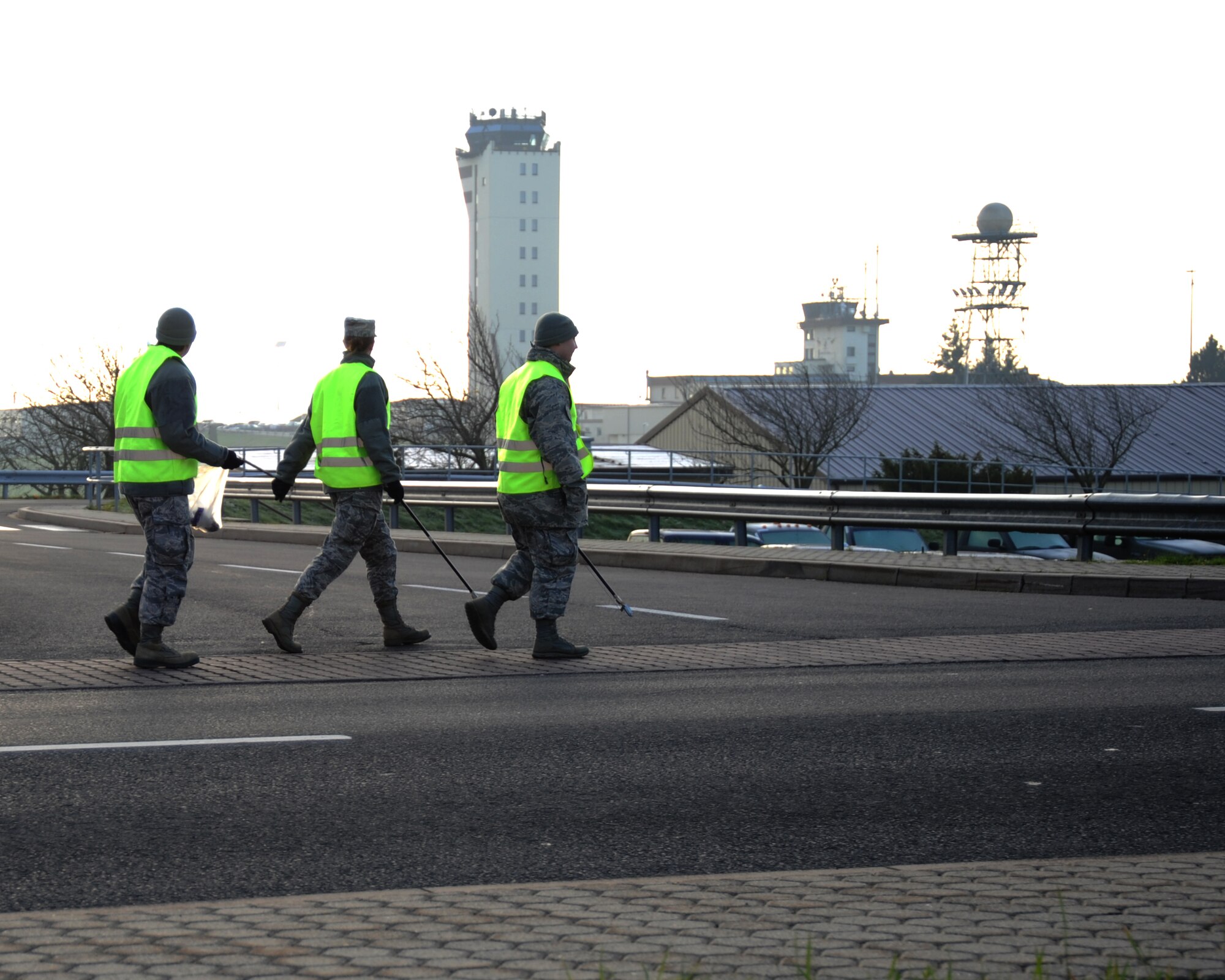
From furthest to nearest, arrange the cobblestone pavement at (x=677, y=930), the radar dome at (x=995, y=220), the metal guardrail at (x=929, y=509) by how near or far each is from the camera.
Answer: the radar dome at (x=995, y=220) → the metal guardrail at (x=929, y=509) → the cobblestone pavement at (x=677, y=930)

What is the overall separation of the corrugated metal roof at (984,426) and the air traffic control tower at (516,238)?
87364 mm

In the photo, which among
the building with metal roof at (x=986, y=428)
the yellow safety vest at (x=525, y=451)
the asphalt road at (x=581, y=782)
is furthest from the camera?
the building with metal roof at (x=986, y=428)

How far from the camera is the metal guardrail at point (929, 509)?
15.5m

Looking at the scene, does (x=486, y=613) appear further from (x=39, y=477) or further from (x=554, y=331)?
(x=39, y=477)

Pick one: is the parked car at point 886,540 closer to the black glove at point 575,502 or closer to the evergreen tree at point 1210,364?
the black glove at point 575,502

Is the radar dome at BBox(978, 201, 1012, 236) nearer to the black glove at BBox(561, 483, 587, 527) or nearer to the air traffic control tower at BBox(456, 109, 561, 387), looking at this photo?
the air traffic control tower at BBox(456, 109, 561, 387)

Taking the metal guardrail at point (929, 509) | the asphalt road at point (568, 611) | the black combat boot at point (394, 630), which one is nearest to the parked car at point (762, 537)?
the metal guardrail at point (929, 509)

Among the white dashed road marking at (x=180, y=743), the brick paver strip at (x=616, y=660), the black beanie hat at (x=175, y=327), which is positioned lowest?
the white dashed road marking at (x=180, y=743)

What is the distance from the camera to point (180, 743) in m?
6.63

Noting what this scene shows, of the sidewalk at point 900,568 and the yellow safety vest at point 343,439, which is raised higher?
the yellow safety vest at point 343,439

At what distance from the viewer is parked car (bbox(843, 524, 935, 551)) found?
2078 centimetres

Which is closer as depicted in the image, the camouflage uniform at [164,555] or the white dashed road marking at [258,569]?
the camouflage uniform at [164,555]

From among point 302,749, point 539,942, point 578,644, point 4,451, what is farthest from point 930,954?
point 4,451

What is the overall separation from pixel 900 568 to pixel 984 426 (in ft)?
155
